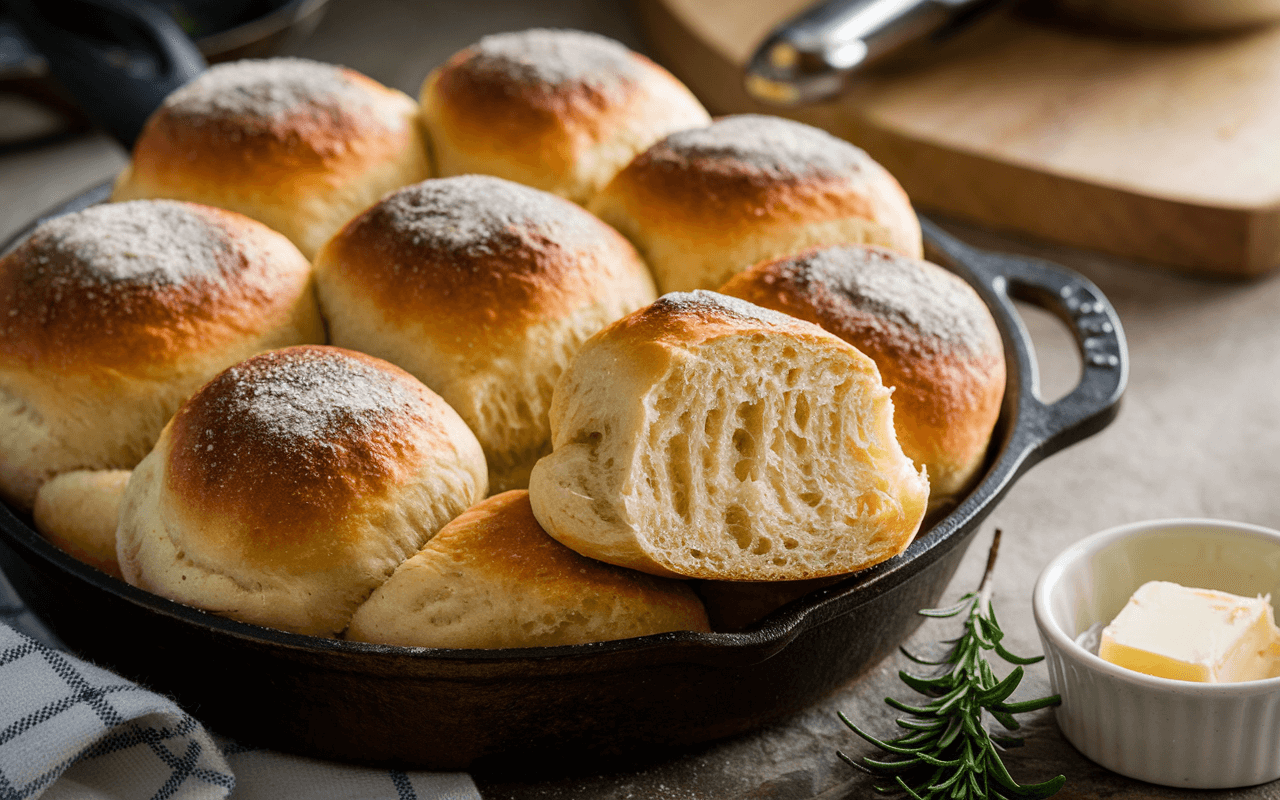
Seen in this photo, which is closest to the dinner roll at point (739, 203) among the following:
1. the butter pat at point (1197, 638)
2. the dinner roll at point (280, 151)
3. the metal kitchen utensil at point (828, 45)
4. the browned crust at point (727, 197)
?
the browned crust at point (727, 197)

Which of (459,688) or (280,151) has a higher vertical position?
(280,151)

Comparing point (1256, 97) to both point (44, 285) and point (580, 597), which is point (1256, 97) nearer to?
point (580, 597)

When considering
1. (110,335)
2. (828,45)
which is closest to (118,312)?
(110,335)

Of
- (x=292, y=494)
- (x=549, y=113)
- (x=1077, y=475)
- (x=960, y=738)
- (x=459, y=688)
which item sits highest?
A: (x=549, y=113)

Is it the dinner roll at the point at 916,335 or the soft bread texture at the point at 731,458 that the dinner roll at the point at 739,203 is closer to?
the dinner roll at the point at 916,335

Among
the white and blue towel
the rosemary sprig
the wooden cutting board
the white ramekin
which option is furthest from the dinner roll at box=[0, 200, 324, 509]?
the wooden cutting board

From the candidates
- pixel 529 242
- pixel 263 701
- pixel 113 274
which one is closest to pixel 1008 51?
pixel 529 242

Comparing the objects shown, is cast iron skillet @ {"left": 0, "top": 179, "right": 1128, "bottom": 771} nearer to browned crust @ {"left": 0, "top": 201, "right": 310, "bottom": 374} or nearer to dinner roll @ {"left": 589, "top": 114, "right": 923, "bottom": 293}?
browned crust @ {"left": 0, "top": 201, "right": 310, "bottom": 374}

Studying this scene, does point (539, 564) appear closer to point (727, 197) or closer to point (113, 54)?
point (727, 197)
